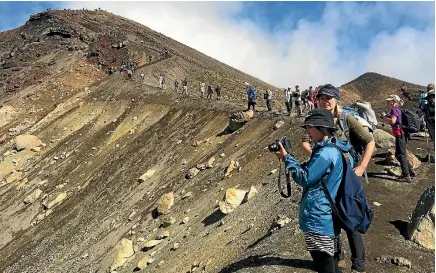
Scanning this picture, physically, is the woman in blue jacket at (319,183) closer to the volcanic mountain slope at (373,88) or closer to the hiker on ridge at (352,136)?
the hiker on ridge at (352,136)

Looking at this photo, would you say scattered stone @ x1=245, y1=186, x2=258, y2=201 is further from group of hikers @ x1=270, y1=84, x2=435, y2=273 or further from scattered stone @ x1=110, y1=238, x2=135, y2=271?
group of hikers @ x1=270, y1=84, x2=435, y2=273

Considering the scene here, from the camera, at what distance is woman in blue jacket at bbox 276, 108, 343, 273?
15.2ft

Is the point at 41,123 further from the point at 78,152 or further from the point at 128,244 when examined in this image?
the point at 128,244

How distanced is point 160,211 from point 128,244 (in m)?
2.13

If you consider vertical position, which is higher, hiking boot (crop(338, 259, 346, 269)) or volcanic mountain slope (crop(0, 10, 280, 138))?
volcanic mountain slope (crop(0, 10, 280, 138))

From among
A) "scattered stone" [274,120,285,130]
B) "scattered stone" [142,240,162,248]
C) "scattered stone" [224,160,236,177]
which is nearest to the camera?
"scattered stone" [142,240,162,248]

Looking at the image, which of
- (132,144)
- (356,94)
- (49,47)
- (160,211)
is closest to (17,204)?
(132,144)

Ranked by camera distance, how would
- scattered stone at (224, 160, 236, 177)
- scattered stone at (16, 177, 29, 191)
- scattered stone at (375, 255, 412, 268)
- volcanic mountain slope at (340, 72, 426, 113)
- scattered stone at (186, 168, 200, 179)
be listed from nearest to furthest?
scattered stone at (375, 255, 412, 268)
scattered stone at (224, 160, 236, 177)
scattered stone at (186, 168, 200, 179)
scattered stone at (16, 177, 29, 191)
volcanic mountain slope at (340, 72, 426, 113)

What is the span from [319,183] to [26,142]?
36690 mm

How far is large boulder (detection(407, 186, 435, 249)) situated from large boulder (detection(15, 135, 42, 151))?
34.6 m

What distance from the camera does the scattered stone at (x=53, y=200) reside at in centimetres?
2608

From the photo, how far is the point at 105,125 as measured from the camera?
35188 millimetres

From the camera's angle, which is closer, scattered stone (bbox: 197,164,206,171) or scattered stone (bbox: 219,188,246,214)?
scattered stone (bbox: 219,188,246,214)

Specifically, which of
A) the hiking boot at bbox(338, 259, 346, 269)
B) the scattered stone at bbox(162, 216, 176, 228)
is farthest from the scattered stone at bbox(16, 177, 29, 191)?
the hiking boot at bbox(338, 259, 346, 269)
